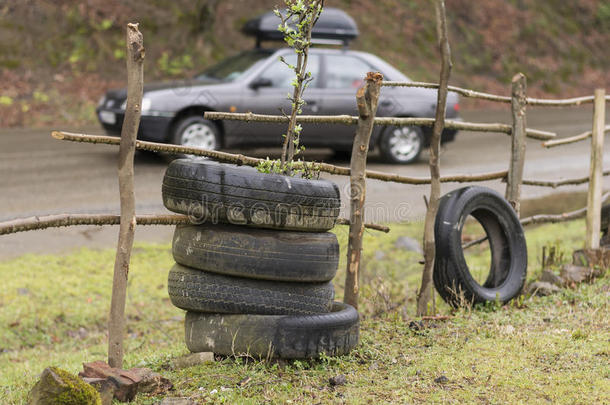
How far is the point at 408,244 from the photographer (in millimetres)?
8500

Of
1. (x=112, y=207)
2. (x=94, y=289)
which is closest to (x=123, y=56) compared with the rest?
(x=112, y=207)

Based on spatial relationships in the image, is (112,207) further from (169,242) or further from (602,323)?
(602,323)

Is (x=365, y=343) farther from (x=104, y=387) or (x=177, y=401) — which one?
(x=104, y=387)

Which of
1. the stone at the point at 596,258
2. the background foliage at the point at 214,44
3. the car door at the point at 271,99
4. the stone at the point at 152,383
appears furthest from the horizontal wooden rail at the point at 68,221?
the background foliage at the point at 214,44

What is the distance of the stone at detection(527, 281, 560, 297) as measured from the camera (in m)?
6.33

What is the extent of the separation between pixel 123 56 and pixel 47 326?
11.4 meters

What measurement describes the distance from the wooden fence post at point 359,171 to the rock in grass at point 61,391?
202 centimetres

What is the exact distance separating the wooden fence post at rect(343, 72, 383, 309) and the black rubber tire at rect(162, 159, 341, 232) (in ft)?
2.50

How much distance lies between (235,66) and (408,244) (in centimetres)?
424

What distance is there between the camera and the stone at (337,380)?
13.7 ft

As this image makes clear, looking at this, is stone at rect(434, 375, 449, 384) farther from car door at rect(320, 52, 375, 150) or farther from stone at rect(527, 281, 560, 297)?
car door at rect(320, 52, 375, 150)

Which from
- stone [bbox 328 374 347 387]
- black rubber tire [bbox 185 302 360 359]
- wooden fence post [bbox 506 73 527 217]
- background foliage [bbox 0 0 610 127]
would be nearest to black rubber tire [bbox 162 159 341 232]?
black rubber tire [bbox 185 302 360 359]

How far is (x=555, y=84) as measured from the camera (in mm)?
22562

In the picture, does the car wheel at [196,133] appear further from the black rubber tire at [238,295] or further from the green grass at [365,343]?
the black rubber tire at [238,295]
